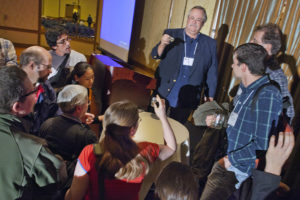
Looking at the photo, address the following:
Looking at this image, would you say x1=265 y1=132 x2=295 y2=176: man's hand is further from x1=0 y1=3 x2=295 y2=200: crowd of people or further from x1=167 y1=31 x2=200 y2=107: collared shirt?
x1=167 y1=31 x2=200 y2=107: collared shirt

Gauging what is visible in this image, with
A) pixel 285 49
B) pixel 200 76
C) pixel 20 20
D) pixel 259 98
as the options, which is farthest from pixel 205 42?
pixel 20 20

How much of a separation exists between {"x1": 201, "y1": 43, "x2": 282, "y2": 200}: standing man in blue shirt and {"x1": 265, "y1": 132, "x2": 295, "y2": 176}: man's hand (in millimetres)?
427

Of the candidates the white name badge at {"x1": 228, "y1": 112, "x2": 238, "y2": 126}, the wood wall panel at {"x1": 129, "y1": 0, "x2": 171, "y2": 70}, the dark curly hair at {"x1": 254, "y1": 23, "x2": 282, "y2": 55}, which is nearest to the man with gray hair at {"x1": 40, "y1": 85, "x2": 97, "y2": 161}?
the white name badge at {"x1": 228, "y1": 112, "x2": 238, "y2": 126}

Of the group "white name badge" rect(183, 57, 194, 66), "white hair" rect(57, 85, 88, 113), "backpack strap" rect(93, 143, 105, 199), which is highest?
"white name badge" rect(183, 57, 194, 66)

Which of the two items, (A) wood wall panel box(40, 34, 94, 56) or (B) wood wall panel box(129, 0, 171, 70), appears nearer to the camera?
(B) wood wall panel box(129, 0, 171, 70)

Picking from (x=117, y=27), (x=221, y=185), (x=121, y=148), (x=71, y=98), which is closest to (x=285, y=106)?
(x=221, y=185)

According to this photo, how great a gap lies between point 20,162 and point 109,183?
1.34 feet

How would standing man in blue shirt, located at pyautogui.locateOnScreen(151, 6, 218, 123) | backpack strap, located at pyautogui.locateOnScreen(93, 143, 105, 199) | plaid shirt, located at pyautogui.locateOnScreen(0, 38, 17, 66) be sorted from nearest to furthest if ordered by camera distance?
backpack strap, located at pyautogui.locateOnScreen(93, 143, 105, 199) < standing man in blue shirt, located at pyautogui.locateOnScreen(151, 6, 218, 123) < plaid shirt, located at pyautogui.locateOnScreen(0, 38, 17, 66)

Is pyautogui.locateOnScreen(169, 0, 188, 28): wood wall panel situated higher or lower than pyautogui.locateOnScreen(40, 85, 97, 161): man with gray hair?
higher

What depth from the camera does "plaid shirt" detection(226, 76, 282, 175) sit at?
1.38 metres

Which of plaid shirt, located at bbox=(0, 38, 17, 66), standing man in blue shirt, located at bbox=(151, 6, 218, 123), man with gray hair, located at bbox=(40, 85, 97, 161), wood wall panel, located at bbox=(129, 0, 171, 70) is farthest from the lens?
wood wall panel, located at bbox=(129, 0, 171, 70)

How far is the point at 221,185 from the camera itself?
1.54 meters

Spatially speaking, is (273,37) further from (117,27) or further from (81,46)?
(81,46)

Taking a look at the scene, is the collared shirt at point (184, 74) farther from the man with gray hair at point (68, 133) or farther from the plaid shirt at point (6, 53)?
the plaid shirt at point (6, 53)
